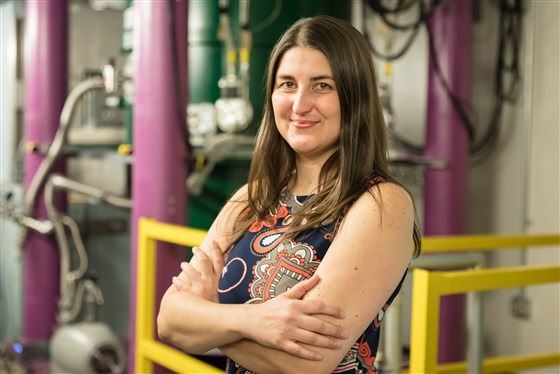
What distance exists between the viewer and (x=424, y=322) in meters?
1.86

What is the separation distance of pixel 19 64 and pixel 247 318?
326 cm

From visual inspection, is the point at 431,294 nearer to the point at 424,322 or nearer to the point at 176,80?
the point at 424,322

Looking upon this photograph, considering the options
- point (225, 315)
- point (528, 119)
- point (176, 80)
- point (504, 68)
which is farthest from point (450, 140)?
point (225, 315)

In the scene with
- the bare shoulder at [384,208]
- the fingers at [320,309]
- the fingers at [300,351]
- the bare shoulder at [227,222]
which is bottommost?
the fingers at [300,351]

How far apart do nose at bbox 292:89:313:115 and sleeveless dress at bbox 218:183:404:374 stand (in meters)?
0.16

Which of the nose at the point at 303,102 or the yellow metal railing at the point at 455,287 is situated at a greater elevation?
the nose at the point at 303,102

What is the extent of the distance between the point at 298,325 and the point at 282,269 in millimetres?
105

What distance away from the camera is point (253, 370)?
1436 mm

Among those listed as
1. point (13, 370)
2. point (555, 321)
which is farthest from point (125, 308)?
point (555, 321)

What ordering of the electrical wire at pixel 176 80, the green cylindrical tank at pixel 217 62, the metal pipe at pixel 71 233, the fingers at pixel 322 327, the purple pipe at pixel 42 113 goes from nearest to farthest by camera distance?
the fingers at pixel 322 327, the electrical wire at pixel 176 80, the green cylindrical tank at pixel 217 62, the metal pipe at pixel 71 233, the purple pipe at pixel 42 113

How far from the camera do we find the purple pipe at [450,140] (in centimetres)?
362

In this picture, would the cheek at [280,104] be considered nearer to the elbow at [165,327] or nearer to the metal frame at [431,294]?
the elbow at [165,327]

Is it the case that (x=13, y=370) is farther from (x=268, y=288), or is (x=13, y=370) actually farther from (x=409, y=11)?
(x=268, y=288)

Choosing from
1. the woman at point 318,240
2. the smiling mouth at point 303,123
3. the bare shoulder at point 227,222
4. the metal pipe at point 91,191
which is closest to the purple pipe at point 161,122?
the metal pipe at point 91,191
